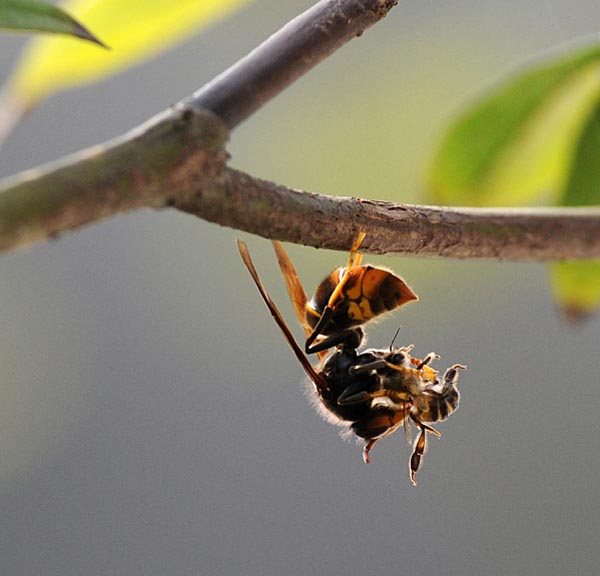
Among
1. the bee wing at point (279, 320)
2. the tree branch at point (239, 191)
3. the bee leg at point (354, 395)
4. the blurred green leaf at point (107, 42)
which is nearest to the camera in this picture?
the tree branch at point (239, 191)

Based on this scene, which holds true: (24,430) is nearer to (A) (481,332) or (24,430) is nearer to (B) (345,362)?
(A) (481,332)

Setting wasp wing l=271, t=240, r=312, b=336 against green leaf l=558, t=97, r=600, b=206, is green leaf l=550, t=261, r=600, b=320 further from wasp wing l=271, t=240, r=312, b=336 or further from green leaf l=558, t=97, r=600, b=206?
wasp wing l=271, t=240, r=312, b=336

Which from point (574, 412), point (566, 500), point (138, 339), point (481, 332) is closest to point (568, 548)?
point (566, 500)

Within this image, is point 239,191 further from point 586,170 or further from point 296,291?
point 586,170

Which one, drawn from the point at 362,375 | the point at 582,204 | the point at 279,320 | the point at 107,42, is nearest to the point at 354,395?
the point at 362,375

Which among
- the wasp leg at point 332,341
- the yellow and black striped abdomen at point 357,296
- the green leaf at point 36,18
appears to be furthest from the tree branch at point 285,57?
the wasp leg at point 332,341

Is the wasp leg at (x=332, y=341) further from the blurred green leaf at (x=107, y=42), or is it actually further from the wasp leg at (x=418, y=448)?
the blurred green leaf at (x=107, y=42)
